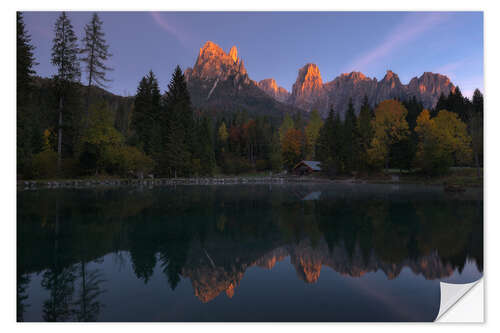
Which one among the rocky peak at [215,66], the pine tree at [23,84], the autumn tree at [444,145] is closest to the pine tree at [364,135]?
the autumn tree at [444,145]

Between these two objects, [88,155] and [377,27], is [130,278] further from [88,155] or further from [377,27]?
[88,155]

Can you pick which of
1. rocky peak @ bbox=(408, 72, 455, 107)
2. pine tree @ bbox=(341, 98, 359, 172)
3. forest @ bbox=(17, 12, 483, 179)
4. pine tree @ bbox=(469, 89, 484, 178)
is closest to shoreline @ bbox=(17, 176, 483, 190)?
forest @ bbox=(17, 12, 483, 179)

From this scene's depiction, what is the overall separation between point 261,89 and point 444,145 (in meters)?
151

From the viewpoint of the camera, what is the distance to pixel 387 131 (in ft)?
129

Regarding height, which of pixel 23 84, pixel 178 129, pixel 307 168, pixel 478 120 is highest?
pixel 178 129

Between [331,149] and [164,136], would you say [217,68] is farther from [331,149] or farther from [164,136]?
[331,149]

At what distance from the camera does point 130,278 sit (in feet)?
21.4

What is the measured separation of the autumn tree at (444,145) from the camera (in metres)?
29.4

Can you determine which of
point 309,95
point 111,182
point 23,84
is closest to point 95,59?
point 111,182

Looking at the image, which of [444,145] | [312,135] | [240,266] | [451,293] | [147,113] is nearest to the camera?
Result: [451,293]

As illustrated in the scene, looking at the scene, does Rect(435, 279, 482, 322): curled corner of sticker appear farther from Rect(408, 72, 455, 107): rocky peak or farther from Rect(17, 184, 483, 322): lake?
Rect(408, 72, 455, 107): rocky peak

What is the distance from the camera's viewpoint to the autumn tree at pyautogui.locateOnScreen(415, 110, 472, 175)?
96.5 ft

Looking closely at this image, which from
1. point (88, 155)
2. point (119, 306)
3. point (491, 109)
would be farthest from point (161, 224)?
point (88, 155)

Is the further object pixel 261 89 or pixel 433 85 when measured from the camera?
pixel 261 89
